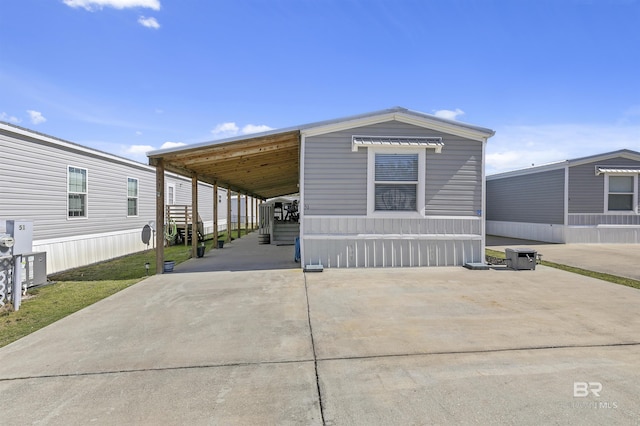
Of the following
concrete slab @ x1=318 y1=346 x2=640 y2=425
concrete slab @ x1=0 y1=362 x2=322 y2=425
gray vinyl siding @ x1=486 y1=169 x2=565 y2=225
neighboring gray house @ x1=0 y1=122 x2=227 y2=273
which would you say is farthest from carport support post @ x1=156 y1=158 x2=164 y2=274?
gray vinyl siding @ x1=486 y1=169 x2=565 y2=225

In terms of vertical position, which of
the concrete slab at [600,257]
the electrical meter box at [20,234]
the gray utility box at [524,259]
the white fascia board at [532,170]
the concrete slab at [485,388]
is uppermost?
the white fascia board at [532,170]

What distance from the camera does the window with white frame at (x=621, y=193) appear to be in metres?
13.2

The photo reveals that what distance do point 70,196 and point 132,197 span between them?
3.27 metres

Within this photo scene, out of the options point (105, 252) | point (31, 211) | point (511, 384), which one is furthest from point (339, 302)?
point (105, 252)

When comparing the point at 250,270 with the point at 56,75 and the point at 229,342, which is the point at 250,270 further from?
the point at 56,75

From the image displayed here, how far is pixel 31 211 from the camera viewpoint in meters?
7.37

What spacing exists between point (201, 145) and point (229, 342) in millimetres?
4876

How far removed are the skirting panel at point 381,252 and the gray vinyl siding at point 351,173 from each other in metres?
0.72

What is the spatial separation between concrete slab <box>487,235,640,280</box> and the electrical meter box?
11.2m

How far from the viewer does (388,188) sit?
7902 millimetres

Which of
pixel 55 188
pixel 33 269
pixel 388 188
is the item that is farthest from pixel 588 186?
pixel 55 188

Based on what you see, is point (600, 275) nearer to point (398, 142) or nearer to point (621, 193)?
point (398, 142)

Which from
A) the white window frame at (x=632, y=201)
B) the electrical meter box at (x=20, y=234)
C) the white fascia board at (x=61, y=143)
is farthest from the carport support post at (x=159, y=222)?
the white window frame at (x=632, y=201)

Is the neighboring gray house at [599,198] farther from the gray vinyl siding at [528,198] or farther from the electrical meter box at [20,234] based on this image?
the electrical meter box at [20,234]
